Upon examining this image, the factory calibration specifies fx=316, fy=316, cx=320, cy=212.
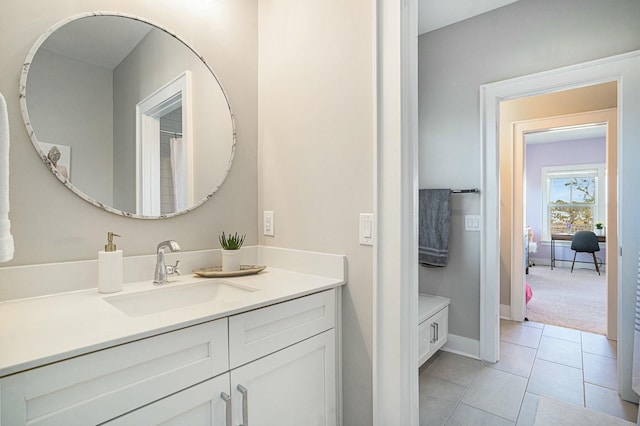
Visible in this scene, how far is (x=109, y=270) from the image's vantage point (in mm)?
1114

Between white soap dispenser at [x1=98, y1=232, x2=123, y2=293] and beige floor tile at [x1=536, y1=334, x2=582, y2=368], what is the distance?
9.60ft

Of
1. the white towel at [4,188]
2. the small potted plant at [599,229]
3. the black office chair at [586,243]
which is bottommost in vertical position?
the black office chair at [586,243]

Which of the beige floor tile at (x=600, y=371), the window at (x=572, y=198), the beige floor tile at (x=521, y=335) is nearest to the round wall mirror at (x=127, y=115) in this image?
the beige floor tile at (x=600, y=371)

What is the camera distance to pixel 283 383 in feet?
3.52

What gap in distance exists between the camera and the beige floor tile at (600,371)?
2105 millimetres

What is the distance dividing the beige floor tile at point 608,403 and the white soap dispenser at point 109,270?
101 inches

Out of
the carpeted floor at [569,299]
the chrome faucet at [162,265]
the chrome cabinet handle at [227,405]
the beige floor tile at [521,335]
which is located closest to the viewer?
the chrome cabinet handle at [227,405]

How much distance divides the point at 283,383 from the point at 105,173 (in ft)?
3.38

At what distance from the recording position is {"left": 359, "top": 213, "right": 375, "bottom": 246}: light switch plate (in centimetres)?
125

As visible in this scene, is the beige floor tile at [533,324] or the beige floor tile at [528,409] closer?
the beige floor tile at [528,409]

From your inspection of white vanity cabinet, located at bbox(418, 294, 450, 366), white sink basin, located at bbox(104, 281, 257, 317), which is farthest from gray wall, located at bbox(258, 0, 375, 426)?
white vanity cabinet, located at bbox(418, 294, 450, 366)

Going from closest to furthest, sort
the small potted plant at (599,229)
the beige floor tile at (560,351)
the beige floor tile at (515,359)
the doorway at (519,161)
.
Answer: the beige floor tile at (515,359), the beige floor tile at (560,351), the doorway at (519,161), the small potted plant at (599,229)

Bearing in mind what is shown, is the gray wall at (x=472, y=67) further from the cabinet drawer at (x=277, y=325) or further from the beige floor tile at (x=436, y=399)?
the cabinet drawer at (x=277, y=325)

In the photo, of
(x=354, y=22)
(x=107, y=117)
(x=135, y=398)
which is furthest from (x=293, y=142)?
(x=135, y=398)
